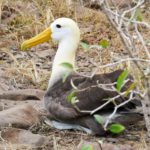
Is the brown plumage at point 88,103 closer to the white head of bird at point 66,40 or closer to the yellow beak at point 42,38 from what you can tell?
the white head of bird at point 66,40

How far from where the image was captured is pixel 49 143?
513cm

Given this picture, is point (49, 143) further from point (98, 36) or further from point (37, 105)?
point (98, 36)

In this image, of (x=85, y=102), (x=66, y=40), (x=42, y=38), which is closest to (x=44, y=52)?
(x=42, y=38)

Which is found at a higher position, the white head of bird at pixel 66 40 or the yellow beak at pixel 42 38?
the white head of bird at pixel 66 40

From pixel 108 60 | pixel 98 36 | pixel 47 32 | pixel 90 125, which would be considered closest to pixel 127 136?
pixel 90 125

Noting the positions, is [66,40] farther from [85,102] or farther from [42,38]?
[85,102]

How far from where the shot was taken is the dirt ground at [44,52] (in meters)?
5.24

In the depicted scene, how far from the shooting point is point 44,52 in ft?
24.2

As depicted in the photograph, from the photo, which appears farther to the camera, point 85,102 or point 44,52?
point 44,52

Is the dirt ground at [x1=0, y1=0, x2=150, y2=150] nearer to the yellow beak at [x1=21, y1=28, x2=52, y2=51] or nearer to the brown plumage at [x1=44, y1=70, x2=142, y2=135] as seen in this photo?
the brown plumage at [x1=44, y1=70, x2=142, y2=135]

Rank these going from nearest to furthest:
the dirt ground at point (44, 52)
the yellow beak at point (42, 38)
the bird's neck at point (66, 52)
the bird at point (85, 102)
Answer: the bird at point (85, 102) < the dirt ground at point (44, 52) < the bird's neck at point (66, 52) < the yellow beak at point (42, 38)

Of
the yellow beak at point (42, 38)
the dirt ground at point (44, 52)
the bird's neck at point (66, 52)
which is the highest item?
the bird's neck at point (66, 52)

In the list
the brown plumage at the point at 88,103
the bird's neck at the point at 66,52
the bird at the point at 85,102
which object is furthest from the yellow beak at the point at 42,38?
the brown plumage at the point at 88,103

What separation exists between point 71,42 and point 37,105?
538 millimetres
